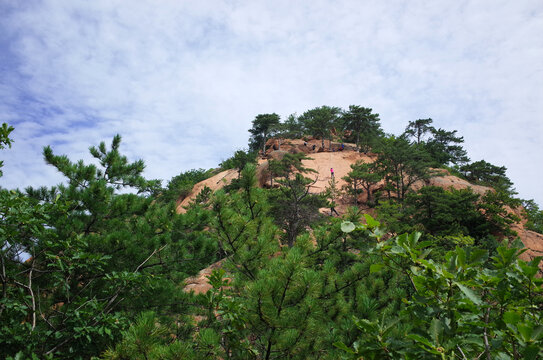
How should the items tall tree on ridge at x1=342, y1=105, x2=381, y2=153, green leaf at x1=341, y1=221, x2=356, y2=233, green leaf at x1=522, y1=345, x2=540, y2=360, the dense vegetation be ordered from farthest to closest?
1. tall tree on ridge at x1=342, y1=105, x2=381, y2=153
2. green leaf at x1=341, y1=221, x2=356, y2=233
3. the dense vegetation
4. green leaf at x1=522, y1=345, x2=540, y2=360

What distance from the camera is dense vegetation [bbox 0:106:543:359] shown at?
0.95 meters

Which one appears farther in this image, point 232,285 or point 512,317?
point 232,285

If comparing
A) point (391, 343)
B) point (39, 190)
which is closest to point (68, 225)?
point (39, 190)

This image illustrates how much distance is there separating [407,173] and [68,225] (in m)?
20.3

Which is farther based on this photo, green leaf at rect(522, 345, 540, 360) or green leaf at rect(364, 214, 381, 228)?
green leaf at rect(364, 214, 381, 228)

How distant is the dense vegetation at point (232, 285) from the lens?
945mm

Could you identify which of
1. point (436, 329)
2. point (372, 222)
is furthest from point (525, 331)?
point (372, 222)

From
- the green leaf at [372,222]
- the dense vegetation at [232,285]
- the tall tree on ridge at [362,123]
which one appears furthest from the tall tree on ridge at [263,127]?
the green leaf at [372,222]

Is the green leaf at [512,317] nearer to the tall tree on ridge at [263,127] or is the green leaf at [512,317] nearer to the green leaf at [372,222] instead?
the green leaf at [372,222]

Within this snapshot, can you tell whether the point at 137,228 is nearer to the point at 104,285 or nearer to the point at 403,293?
the point at 104,285

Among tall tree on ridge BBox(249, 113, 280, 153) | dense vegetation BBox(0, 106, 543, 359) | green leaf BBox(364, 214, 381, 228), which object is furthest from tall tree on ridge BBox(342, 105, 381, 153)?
green leaf BBox(364, 214, 381, 228)

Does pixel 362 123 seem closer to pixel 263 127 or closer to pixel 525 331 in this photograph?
pixel 263 127

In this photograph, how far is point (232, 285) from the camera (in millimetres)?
2695

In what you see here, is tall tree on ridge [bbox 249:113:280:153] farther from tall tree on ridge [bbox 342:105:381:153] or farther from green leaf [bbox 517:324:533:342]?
green leaf [bbox 517:324:533:342]
